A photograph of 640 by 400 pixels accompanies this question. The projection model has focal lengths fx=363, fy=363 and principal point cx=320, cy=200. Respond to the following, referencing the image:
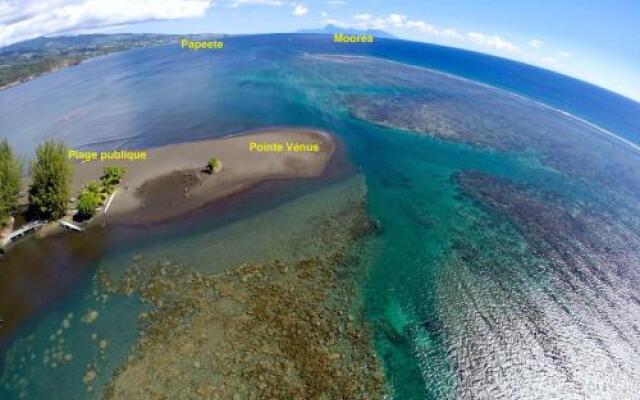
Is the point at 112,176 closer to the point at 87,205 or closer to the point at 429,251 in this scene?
the point at 87,205

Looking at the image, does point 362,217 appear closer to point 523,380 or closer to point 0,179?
point 523,380

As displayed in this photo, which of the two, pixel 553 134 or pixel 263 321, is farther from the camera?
pixel 553 134

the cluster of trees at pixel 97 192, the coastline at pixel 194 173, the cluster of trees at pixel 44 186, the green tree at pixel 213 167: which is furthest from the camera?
the green tree at pixel 213 167

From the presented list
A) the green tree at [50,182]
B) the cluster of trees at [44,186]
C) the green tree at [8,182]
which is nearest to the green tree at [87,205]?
the cluster of trees at [44,186]

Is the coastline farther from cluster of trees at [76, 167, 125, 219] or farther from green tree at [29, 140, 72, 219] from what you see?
green tree at [29, 140, 72, 219]

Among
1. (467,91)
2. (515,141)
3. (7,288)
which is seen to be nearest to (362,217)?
(7,288)

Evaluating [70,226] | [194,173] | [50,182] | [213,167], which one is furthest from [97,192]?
[213,167]

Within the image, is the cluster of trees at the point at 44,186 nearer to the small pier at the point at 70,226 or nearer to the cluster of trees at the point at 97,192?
the cluster of trees at the point at 97,192
